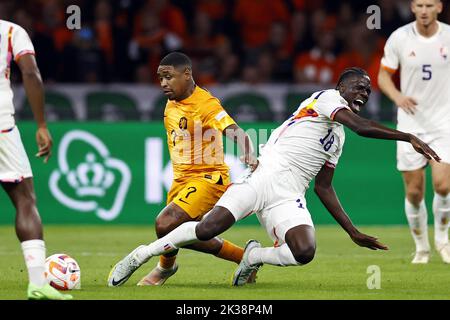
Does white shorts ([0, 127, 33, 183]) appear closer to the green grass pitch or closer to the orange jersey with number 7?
the green grass pitch

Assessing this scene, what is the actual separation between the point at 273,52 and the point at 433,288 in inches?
375

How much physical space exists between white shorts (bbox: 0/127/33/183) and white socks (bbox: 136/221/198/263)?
59.6 inches

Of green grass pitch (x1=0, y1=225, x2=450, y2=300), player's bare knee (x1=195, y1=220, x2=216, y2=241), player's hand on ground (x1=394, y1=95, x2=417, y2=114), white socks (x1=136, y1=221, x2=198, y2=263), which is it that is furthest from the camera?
player's hand on ground (x1=394, y1=95, x2=417, y2=114)

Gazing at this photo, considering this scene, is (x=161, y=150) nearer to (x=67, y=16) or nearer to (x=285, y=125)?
(x=67, y=16)

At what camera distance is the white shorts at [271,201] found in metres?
8.71

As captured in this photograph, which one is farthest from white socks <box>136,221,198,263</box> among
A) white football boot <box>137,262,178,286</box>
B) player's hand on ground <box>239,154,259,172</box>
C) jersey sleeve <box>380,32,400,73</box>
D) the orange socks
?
jersey sleeve <box>380,32,400,73</box>

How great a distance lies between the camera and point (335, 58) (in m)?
17.9

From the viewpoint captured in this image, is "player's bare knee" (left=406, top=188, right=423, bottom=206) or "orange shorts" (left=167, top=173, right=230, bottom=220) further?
"player's bare knee" (left=406, top=188, right=423, bottom=206)

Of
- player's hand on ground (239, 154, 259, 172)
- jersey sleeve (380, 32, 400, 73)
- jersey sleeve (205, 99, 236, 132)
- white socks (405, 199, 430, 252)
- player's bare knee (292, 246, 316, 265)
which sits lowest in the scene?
white socks (405, 199, 430, 252)

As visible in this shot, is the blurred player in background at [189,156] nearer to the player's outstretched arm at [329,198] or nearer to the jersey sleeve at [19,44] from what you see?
the player's outstretched arm at [329,198]

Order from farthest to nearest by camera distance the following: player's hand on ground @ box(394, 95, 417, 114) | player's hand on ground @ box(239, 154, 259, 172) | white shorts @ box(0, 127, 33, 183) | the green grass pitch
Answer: player's hand on ground @ box(394, 95, 417, 114) → player's hand on ground @ box(239, 154, 259, 172) → the green grass pitch → white shorts @ box(0, 127, 33, 183)

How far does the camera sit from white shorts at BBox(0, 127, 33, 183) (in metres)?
7.59

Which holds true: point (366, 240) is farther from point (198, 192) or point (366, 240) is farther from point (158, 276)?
point (158, 276)

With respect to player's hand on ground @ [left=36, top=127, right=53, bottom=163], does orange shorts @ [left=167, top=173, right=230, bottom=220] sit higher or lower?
lower
